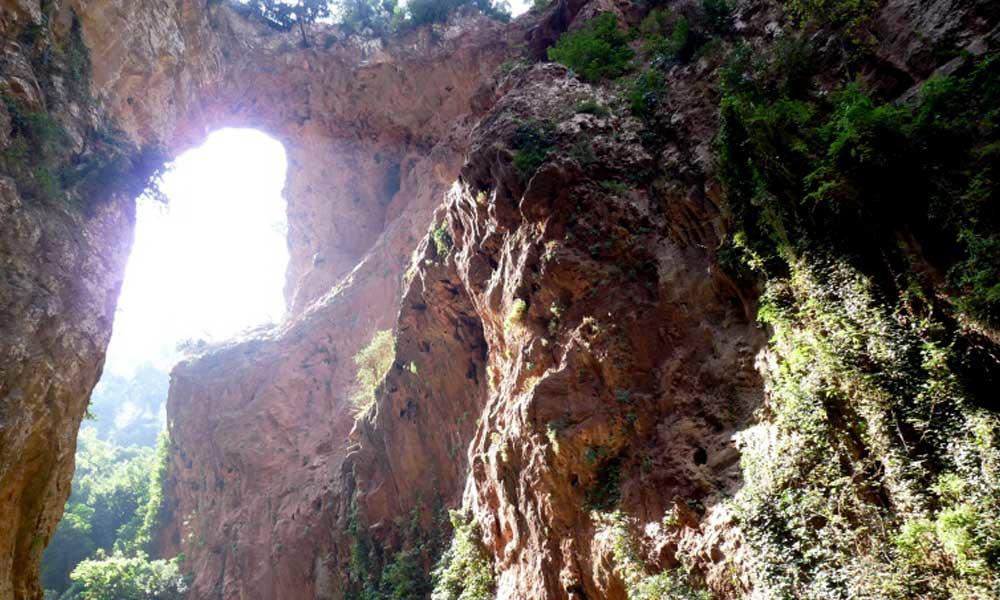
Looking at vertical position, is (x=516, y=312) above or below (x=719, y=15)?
below

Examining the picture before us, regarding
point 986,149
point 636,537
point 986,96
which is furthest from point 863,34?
point 636,537

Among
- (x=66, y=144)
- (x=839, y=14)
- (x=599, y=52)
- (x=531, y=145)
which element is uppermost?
(x=599, y=52)

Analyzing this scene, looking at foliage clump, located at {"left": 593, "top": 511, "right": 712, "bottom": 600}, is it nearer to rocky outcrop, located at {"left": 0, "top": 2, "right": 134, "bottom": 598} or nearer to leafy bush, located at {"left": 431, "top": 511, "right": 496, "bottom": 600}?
leafy bush, located at {"left": 431, "top": 511, "right": 496, "bottom": 600}

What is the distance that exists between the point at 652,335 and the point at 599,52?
34.4 ft

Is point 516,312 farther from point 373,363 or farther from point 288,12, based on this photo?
point 288,12

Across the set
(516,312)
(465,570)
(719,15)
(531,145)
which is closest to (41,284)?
(516,312)

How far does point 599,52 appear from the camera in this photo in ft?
62.3

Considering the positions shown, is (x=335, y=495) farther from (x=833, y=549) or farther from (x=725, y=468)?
(x=833, y=549)

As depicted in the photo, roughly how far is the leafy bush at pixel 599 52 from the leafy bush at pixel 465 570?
13.9 m

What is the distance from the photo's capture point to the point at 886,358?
28.5ft

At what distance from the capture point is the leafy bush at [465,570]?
15211mm

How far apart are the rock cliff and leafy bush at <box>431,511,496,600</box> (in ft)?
0.27

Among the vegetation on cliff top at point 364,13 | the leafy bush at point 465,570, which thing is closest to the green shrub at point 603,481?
the leafy bush at point 465,570

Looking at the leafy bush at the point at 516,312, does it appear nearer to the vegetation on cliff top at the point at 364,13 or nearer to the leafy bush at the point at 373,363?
the leafy bush at the point at 373,363
